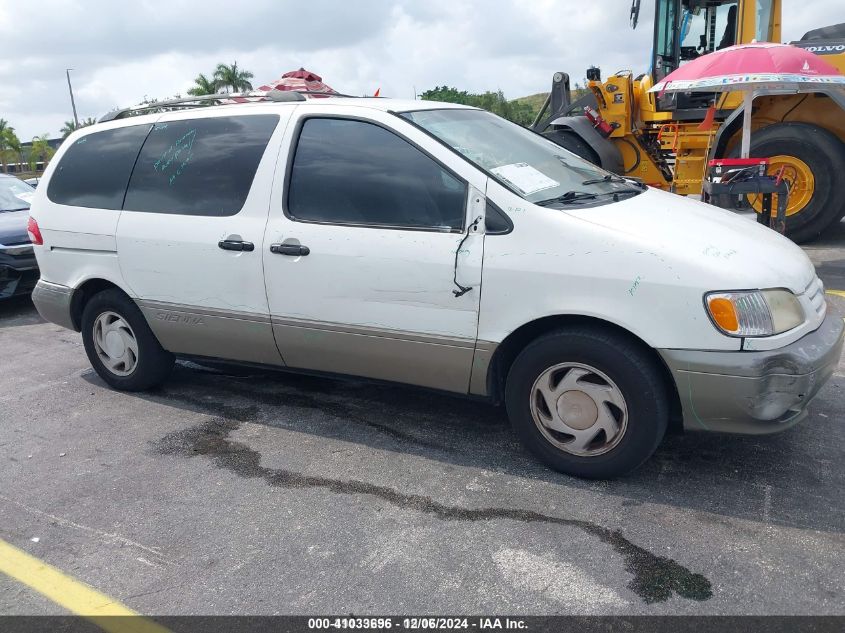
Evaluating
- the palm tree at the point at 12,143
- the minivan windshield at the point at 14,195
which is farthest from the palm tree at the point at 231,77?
the minivan windshield at the point at 14,195

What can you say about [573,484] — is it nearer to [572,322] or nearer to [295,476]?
[572,322]

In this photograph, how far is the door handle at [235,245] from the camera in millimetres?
3916

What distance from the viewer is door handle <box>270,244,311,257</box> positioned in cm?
375

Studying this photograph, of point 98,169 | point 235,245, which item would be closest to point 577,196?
point 235,245

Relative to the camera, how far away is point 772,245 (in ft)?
11.1

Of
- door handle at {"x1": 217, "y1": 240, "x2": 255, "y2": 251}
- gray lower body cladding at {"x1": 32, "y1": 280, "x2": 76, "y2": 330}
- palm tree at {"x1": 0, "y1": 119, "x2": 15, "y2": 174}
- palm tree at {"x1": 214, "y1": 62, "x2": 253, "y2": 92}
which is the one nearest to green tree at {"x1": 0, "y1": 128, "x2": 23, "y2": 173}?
palm tree at {"x1": 0, "y1": 119, "x2": 15, "y2": 174}

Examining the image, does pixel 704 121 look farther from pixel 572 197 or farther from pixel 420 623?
pixel 420 623

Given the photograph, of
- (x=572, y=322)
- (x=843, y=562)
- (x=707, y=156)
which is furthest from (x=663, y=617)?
(x=707, y=156)

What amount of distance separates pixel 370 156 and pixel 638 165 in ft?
27.5

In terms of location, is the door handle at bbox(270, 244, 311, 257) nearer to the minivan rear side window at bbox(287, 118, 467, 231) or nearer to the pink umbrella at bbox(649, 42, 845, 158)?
the minivan rear side window at bbox(287, 118, 467, 231)

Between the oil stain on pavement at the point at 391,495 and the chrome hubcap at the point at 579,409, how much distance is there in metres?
0.42

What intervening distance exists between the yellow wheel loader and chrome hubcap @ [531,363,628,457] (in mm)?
6009

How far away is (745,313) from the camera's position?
2932mm

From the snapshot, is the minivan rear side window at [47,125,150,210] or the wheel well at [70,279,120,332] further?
the wheel well at [70,279,120,332]
